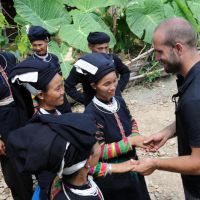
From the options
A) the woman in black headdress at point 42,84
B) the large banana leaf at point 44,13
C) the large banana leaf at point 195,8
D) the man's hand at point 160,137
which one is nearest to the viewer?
the woman in black headdress at point 42,84

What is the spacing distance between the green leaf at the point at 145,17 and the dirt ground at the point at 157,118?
1.00 m

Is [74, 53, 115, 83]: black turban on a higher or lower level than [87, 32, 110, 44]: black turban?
higher

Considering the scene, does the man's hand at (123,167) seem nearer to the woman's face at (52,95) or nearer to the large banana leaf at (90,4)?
the woman's face at (52,95)

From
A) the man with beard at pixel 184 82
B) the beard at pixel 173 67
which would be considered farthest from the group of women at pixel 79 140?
the beard at pixel 173 67

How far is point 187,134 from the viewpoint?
2.08 m

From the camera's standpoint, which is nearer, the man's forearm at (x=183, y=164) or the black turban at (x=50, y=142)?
the black turban at (x=50, y=142)

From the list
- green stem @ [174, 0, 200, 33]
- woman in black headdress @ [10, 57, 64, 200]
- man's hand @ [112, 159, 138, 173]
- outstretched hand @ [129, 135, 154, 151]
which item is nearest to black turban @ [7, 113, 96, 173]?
man's hand @ [112, 159, 138, 173]

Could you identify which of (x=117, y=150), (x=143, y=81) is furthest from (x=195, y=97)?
(x=143, y=81)

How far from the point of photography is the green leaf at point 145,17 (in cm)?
633

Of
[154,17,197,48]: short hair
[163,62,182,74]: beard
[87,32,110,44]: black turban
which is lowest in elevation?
[87,32,110,44]: black turban

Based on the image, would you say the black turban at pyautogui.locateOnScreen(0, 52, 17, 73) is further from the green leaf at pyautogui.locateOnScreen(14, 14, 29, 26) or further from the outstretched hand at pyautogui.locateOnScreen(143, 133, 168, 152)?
the green leaf at pyautogui.locateOnScreen(14, 14, 29, 26)

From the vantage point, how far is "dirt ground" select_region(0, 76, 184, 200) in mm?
3924

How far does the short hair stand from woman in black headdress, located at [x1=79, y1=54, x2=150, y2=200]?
721mm

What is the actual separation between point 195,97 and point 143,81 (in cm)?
489
